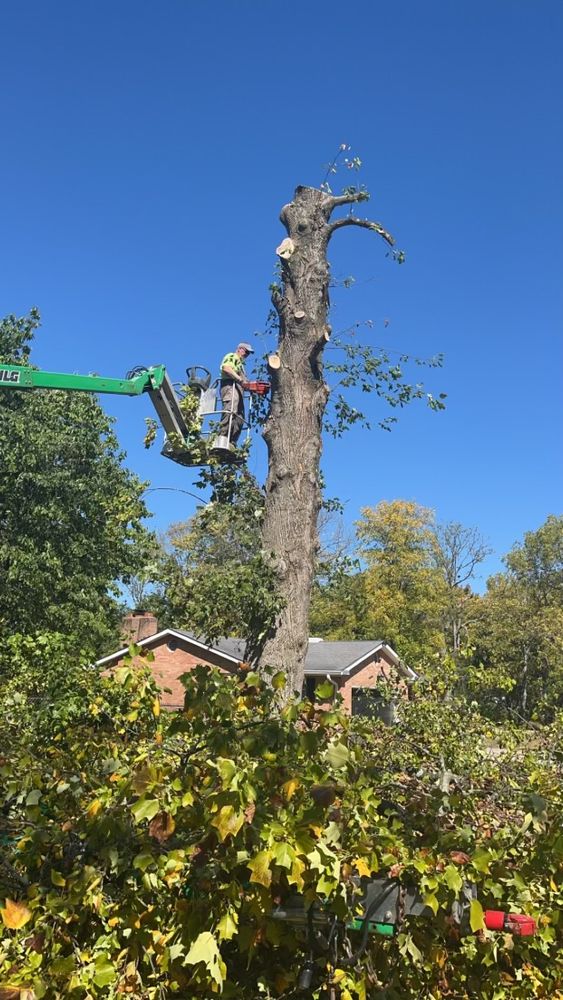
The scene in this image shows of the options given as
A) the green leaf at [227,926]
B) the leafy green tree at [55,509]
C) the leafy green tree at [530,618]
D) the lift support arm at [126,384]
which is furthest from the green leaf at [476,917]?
the leafy green tree at [530,618]

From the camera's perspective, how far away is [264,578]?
19.1 feet

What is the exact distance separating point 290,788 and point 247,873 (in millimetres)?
282

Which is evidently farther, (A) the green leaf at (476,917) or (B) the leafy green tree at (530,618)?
(B) the leafy green tree at (530,618)

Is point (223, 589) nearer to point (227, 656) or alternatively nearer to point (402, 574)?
point (227, 656)

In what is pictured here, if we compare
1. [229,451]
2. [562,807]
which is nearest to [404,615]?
[229,451]

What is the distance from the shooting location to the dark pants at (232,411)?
7.36 metres

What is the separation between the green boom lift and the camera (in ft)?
23.5

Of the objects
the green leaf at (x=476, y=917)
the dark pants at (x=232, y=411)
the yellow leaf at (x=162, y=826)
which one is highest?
the dark pants at (x=232, y=411)

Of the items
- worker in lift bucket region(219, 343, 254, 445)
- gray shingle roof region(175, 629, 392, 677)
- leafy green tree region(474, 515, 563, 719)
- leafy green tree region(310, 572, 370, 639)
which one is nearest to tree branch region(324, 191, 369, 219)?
worker in lift bucket region(219, 343, 254, 445)

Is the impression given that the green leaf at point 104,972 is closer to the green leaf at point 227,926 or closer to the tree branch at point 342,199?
the green leaf at point 227,926

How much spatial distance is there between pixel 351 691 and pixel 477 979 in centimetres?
2312

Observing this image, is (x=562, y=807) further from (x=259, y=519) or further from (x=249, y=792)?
(x=259, y=519)

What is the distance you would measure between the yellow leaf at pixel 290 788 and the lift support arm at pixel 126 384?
5.98 m

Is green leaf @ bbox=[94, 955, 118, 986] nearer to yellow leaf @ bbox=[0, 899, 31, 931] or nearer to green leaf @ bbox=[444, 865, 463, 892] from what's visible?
yellow leaf @ bbox=[0, 899, 31, 931]
